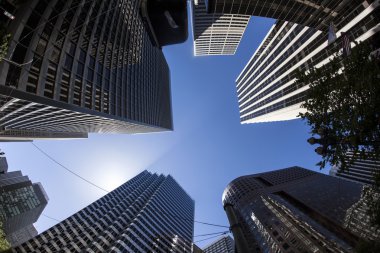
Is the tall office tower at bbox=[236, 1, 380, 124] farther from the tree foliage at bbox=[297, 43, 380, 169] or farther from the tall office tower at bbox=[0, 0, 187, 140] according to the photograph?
the tall office tower at bbox=[0, 0, 187, 140]

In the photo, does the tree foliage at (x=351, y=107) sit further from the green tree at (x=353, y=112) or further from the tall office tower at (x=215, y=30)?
the tall office tower at (x=215, y=30)

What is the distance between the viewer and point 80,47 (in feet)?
130

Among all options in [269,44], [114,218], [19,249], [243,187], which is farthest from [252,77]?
[19,249]

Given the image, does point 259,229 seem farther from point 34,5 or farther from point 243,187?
point 34,5

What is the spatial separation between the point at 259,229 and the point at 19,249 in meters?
77.5

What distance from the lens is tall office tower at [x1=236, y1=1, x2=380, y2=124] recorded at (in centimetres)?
4428

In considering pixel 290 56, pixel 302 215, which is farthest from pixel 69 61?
pixel 302 215

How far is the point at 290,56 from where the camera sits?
71.6 metres

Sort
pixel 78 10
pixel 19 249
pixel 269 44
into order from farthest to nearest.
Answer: pixel 269 44 < pixel 19 249 < pixel 78 10

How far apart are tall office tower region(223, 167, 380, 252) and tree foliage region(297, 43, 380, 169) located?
90.9ft

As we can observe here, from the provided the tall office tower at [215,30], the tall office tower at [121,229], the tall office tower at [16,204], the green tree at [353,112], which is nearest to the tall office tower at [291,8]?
the green tree at [353,112]

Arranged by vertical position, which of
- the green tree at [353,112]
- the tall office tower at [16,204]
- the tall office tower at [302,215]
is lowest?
the tall office tower at [16,204]

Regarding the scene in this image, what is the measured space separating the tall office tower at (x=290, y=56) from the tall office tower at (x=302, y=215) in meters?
32.6

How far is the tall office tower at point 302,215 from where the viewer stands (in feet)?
226
